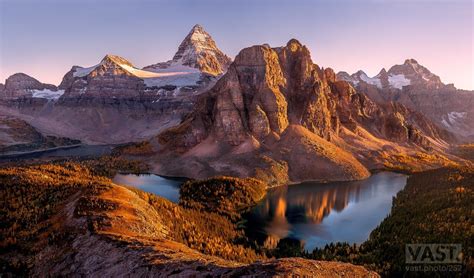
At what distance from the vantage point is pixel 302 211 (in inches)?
2918

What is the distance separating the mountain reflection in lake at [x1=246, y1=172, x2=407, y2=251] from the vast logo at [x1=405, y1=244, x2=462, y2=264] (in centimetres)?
1314

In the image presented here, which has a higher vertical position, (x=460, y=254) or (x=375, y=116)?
(x=375, y=116)

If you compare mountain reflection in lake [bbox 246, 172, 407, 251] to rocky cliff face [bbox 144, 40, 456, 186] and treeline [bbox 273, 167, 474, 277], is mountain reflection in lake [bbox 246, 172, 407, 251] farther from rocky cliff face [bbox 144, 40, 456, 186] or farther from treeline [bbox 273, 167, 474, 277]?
rocky cliff face [bbox 144, 40, 456, 186]

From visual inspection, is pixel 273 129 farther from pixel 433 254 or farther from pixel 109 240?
pixel 109 240

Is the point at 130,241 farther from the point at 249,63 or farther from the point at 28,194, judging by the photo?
the point at 249,63

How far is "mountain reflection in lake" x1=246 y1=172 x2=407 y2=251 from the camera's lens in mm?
59344

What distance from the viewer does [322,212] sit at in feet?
244

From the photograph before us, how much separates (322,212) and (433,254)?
32.6 meters

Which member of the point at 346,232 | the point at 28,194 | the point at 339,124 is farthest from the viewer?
the point at 339,124

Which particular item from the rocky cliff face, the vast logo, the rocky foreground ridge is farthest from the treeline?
the rocky cliff face

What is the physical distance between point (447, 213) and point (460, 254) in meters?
16.8

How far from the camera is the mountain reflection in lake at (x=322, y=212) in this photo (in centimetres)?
5934

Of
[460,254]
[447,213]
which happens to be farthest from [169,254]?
[447,213]

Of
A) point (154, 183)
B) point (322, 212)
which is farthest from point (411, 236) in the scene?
point (154, 183)
